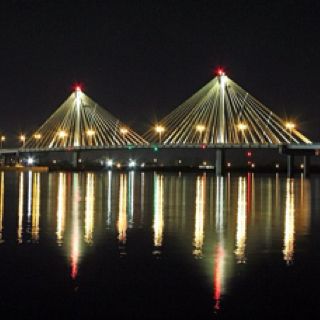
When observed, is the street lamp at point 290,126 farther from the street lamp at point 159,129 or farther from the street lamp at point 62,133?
the street lamp at point 62,133

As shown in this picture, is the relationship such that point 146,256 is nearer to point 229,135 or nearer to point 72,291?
point 72,291

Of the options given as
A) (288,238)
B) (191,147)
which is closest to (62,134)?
(191,147)

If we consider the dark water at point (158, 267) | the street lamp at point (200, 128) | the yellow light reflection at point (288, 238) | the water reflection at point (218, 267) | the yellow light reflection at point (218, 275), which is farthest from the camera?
the street lamp at point (200, 128)

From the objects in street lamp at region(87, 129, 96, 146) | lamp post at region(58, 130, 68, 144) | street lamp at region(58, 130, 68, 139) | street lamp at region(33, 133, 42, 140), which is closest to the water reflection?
street lamp at region(87, 129, 96, 146)

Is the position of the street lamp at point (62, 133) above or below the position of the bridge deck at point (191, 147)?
above

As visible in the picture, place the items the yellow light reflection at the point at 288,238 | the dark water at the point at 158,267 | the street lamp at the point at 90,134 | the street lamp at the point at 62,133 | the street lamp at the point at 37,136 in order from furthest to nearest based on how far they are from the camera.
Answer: the street lamp at the point at 37,136
the street lamp at the point at 62,133
the street lamp at the point at 90,134
the yellow light reflection at the point at 288,238
the dark water at the point at 158,267

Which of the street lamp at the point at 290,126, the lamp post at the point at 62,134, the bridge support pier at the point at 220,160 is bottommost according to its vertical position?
the bridge support pier at the point at 220,160

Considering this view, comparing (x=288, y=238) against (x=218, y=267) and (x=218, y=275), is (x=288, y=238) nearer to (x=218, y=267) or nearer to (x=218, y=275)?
(x=218, y=267)

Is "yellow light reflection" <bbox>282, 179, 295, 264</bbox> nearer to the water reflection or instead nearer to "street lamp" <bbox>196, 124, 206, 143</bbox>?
the water reflection

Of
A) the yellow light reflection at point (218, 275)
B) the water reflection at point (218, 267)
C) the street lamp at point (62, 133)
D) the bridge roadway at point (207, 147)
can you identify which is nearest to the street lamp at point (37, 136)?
the bridge roadway at point (207, 147)

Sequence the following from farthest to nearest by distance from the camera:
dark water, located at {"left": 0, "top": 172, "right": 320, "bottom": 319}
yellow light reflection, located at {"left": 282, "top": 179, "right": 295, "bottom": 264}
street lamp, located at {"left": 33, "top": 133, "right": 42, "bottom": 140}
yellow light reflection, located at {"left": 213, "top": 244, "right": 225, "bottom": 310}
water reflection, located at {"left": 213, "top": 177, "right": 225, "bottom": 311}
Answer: street lamp, located at {"left": 33, "top": 133, "right": 42, "bottom": 140}
yellow light reflection, located at {"left": 282, "top": 179, "right": 295, "bottom": 264}
water reflection, located at {"left": 213, "top": 177, "right": 225, "bottom": 311}
yellow light reflection, located at {"left": 213, "top": 244, "right": 225, "bottom": 310}
dark water, located at {"left": 0, "top": 172, "right": 320, "bottom": 319}

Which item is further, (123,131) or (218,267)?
(123,131)

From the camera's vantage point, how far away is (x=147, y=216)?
25484mm

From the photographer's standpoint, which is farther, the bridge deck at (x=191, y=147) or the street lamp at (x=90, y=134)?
the street lamp at (x=90, y=134)
